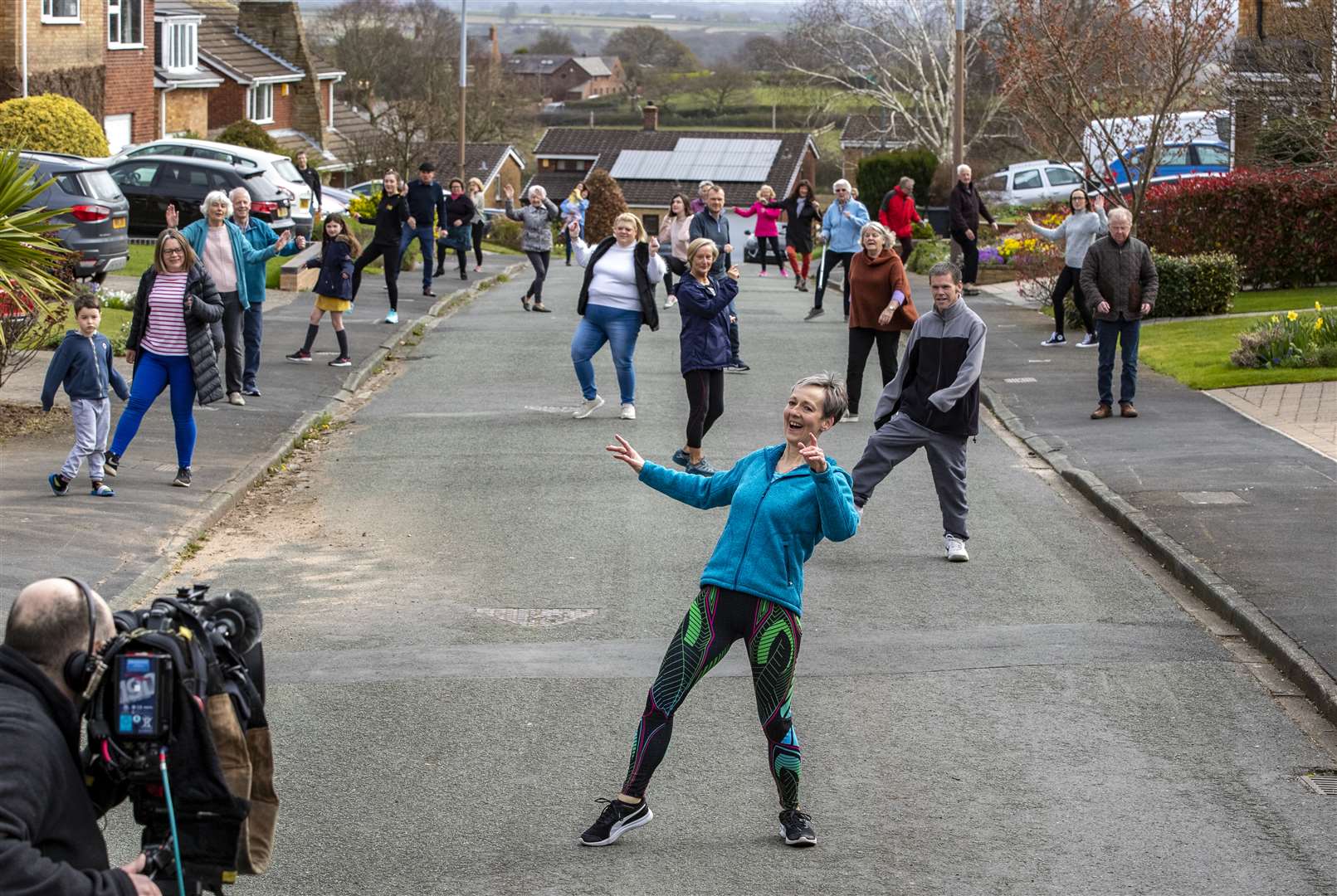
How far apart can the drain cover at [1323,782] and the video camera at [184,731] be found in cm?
446

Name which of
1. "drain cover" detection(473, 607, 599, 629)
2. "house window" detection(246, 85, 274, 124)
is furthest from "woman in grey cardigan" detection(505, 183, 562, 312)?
"house window" detection(246, 85, 274, 124)

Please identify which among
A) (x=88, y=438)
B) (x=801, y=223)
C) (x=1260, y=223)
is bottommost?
(x=88, y=438)

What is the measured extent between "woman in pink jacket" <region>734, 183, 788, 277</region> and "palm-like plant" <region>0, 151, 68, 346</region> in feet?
42.4

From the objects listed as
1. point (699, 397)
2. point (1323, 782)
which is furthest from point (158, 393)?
point (1323, 782)

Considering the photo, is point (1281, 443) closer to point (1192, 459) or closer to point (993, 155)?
point (1192, 459)

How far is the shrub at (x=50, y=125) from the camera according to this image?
31.3 meters

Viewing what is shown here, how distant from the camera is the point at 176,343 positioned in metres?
12.3

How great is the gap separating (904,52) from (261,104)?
76.7 ft

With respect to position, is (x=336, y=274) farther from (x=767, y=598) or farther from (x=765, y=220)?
(x=765, y=220)

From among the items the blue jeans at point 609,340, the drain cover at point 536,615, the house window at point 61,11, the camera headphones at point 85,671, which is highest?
the house window at point 61,11

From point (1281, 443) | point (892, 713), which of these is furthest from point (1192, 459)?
point (892, 713)

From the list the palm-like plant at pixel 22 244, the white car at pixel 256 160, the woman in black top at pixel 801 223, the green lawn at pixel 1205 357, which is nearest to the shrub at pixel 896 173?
the white car at pixel 256 160

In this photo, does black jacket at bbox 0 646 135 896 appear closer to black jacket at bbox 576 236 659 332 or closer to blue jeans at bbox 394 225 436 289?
black jacket at bbox 576 236 659 332

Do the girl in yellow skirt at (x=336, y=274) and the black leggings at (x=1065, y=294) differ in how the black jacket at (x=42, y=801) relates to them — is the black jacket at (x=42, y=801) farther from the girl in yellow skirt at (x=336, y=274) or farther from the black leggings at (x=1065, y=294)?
the black leggings at (x=1065, y=294)
